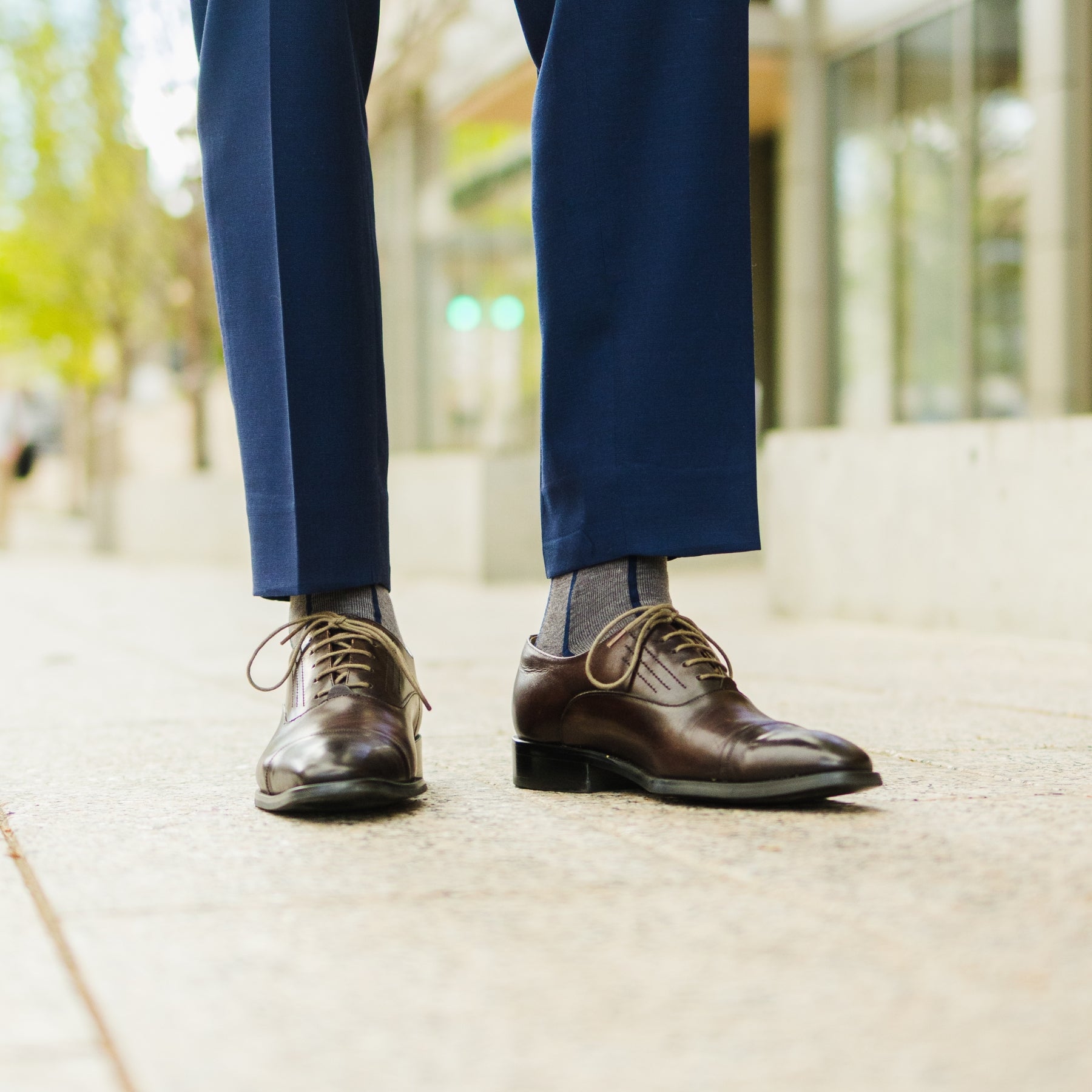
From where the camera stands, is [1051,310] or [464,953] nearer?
[464,953]

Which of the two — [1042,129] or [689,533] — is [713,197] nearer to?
[689,533]

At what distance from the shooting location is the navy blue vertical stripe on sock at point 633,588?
1829 mm

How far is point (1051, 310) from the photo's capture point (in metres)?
8.57

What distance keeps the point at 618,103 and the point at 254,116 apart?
442mm

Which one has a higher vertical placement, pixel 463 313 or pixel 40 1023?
pixel 463 313

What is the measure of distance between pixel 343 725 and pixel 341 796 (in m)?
0.10

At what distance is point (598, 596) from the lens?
1.84 metres

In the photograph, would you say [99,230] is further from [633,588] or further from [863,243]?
[633,588]

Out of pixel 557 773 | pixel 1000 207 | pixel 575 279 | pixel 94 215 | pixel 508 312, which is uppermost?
pixel 94 215

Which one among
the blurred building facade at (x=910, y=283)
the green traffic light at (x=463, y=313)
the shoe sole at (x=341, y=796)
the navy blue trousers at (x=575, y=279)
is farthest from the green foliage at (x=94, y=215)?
the shoe sole at (x=341, y=796)

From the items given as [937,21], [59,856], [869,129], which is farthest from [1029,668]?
[869,129]

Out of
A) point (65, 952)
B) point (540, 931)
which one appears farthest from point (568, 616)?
point (65, 952)

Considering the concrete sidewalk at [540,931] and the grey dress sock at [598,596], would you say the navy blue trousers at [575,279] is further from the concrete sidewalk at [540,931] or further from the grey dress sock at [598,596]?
the concrete sidewalk at [540,931]

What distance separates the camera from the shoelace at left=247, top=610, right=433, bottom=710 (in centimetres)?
179
